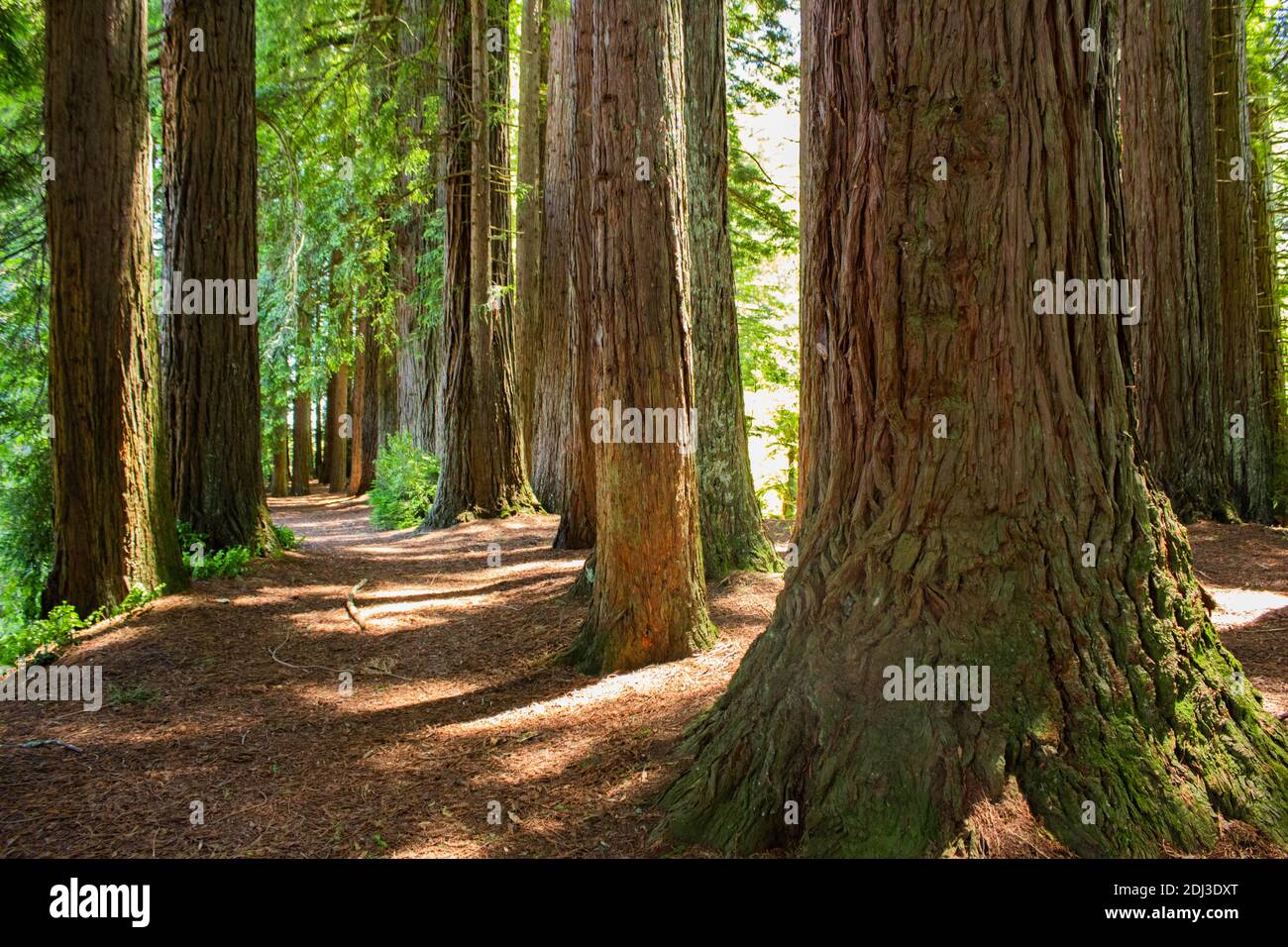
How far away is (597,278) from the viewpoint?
222 inches

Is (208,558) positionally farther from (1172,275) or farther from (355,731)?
(1172,275)

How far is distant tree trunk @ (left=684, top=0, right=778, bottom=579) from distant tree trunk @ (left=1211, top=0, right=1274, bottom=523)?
20.9ft

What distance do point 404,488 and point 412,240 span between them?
6.54 m

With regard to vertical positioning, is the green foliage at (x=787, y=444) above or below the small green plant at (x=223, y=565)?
above

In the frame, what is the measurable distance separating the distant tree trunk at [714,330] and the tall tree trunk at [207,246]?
460 cm

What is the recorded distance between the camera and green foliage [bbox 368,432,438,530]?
A: 48.2 ft

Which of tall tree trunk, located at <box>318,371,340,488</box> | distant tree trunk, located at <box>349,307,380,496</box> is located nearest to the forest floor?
distant tree trunk, located at <box>349,307,380,496</box>

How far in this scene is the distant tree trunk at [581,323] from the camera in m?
6.03

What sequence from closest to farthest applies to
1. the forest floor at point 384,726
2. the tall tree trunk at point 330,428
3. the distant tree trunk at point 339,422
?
the forest floor at point 384,726, the distant tree trunk at point 339,422, the tall tree trunk at point 330,428

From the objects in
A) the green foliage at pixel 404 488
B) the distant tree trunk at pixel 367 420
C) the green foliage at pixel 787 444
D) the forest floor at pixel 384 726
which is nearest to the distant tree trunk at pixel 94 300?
the forest floor at pixel 384 726

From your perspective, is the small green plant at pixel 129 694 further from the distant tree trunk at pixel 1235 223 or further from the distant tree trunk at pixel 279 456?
the distant tree trunk at pixel 279 456

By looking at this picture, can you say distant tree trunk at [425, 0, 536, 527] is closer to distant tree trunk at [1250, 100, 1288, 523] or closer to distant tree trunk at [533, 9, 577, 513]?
distant tree trunk at [533, 9, 577, 513]

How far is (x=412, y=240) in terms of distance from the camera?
740 inches
